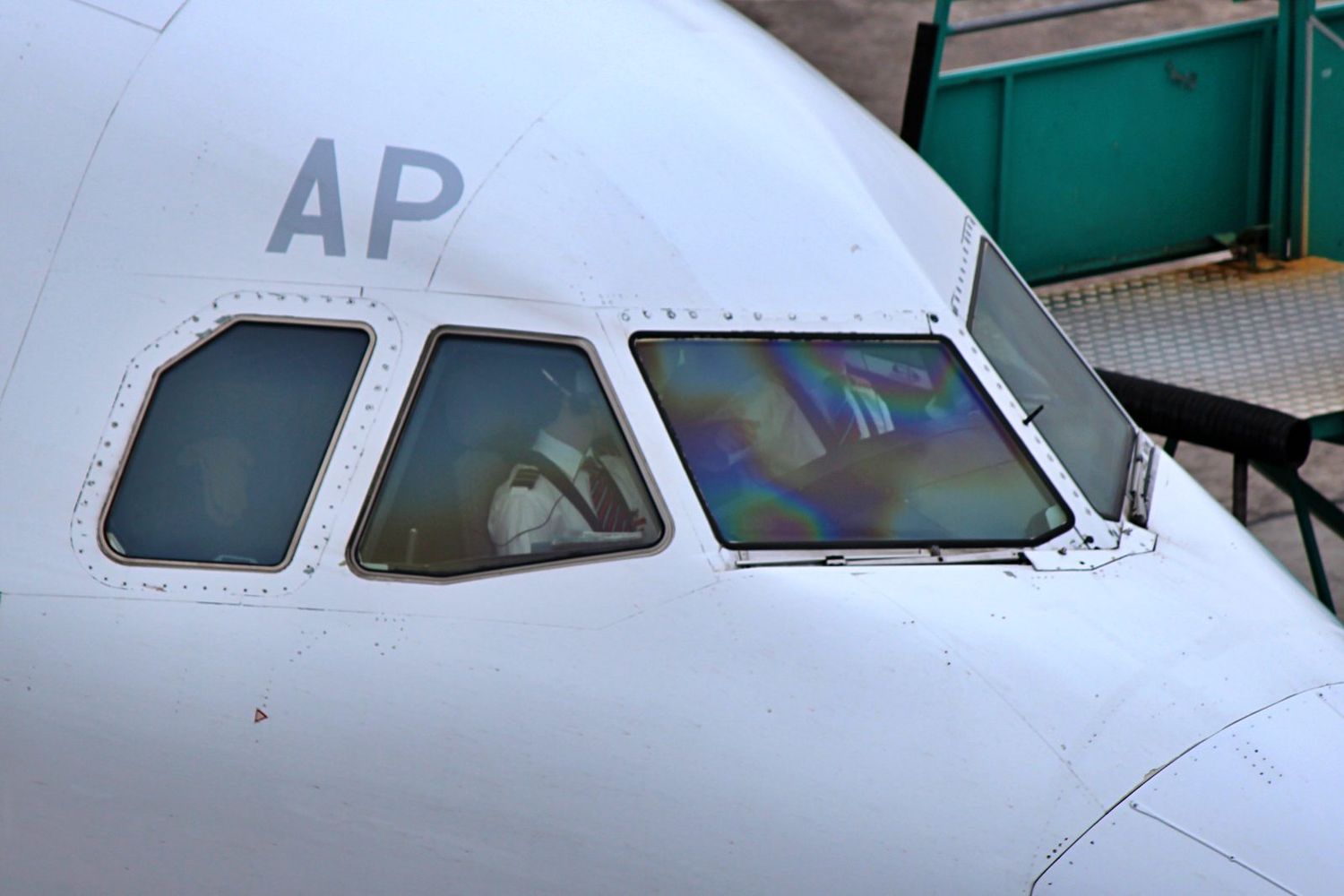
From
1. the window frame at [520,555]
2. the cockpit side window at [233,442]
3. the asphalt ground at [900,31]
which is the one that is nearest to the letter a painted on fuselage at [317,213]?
the cockpit side window at [233,442]

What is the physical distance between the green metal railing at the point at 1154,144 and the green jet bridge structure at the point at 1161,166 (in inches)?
0.4

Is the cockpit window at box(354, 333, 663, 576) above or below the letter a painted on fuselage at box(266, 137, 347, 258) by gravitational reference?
below

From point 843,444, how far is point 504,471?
104 cm

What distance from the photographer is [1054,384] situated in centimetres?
556

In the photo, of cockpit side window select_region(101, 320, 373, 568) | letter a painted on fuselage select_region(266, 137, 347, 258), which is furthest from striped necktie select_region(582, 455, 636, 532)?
letter a painted on fuselage select_region(266, 137, 347, 258)

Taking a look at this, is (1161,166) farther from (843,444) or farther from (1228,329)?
(843,444)

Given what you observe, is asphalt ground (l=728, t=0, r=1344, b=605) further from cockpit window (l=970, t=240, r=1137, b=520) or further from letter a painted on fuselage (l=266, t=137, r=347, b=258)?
letter a painted on fuselage (l=266, t=137, r=347, b=258)

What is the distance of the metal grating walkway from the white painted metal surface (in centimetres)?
400

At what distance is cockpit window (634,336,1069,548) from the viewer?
15.5ft

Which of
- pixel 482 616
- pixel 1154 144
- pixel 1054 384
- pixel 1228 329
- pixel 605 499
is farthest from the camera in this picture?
pixel 1154 144

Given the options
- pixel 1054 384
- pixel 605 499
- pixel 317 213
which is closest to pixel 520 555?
pixel 605 499

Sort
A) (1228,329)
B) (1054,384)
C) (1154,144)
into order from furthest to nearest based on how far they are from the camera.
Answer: (1154,144) → (1228,329) → (1054,384)

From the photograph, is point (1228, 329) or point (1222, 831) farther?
point (1228, 329)

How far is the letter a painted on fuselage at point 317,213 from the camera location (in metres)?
4.70
